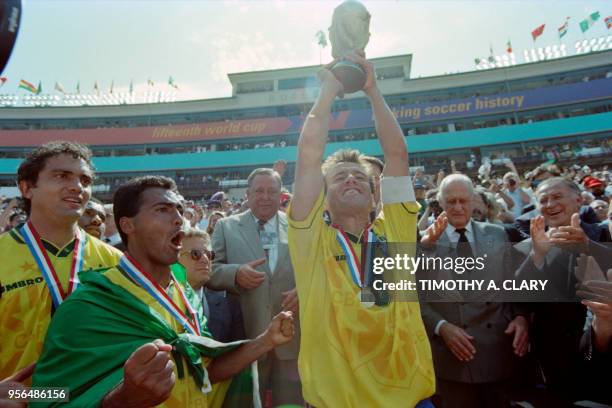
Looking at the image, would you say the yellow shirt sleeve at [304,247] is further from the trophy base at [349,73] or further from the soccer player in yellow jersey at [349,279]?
the trophy base at [349,73]

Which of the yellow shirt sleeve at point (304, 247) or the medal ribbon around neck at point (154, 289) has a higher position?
the yellow shirt sleeve at point (304, 247)

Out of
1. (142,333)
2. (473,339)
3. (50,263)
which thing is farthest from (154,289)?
(473,339)

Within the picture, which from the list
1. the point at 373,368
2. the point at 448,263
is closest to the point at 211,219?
the point at 448,263

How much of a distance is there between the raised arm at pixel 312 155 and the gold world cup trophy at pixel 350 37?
0.08 m

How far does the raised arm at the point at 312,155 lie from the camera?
1.97m

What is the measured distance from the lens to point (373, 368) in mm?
1756

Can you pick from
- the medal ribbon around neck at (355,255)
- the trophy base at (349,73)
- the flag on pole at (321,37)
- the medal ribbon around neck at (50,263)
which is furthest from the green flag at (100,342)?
the flag on pole at (321,37)

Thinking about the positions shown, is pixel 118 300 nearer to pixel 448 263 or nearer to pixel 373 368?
pixel 373 368

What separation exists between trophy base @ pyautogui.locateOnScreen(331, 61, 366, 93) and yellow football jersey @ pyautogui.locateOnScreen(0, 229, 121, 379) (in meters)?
1.94

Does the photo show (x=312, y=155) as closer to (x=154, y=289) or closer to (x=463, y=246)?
(x=154, y=289)

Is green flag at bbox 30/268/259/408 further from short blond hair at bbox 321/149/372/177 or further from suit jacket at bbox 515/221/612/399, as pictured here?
suit jacket at bbox 515/221/612/399

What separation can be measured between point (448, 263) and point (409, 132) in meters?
35.2

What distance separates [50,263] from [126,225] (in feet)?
1.74

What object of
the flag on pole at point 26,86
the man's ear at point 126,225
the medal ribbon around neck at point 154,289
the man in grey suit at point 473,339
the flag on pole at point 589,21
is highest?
the flag on pole at point 589,21
